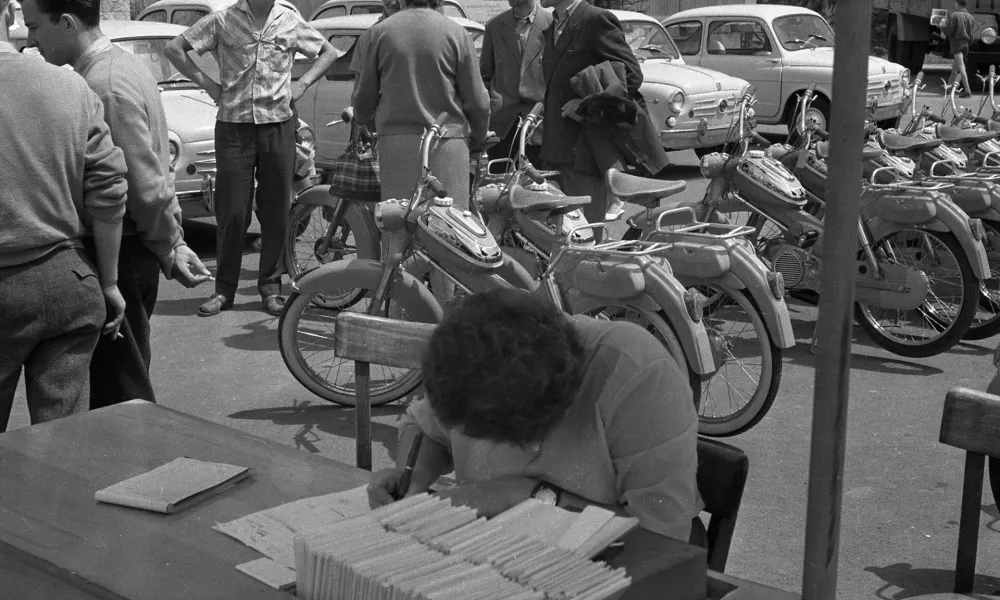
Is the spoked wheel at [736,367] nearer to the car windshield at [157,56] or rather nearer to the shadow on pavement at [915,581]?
the shadow on pavement at [915,581]

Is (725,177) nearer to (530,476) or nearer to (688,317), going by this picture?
(688,317)

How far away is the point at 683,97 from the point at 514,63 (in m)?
4.64

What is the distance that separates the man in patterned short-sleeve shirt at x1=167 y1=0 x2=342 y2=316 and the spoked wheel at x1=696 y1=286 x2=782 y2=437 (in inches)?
110

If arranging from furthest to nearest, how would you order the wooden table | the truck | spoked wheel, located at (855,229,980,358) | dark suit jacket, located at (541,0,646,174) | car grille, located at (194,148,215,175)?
the truck → car grille, located at (194,148,215,175) → dark suit jacket, located at (541,0,646,174) → spoked wheel, located at (855,229,980,358) → the wooden table

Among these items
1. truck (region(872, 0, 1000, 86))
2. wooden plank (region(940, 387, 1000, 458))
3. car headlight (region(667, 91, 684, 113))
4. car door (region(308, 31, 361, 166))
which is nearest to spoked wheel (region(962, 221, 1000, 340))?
wooden plank (region(940, 387, 1000, 458))

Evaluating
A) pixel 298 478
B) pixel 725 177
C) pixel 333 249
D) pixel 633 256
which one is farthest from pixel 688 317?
pixel 333 249

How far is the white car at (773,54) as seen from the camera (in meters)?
14.6

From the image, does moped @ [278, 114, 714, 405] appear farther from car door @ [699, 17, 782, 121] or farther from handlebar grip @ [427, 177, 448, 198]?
car door @ [699, 17, 782, 121]

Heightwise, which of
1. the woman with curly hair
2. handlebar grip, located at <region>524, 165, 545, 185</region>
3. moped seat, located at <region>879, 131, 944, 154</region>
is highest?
the woman with curly hair

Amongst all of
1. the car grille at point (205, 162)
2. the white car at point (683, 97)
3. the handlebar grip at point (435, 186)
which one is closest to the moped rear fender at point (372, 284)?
the handlebar grip at point (435, 186)

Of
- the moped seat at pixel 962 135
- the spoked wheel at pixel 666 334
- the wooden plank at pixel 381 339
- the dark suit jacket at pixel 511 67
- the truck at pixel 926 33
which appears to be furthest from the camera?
the truck at pixel 926 33

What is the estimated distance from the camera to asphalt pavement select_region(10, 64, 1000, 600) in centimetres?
377

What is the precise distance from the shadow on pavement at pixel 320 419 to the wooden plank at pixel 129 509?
196 cm

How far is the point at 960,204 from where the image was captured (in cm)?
659
